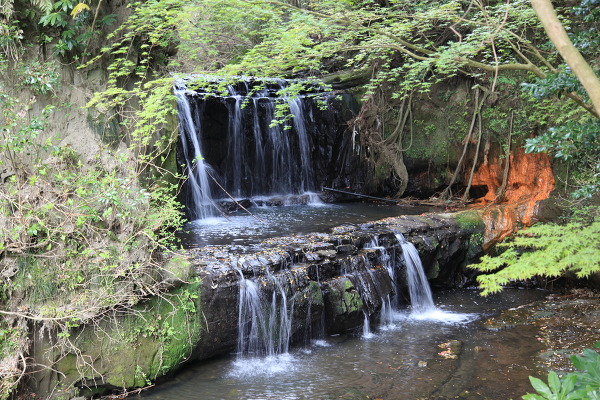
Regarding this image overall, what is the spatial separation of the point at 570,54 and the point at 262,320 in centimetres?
491

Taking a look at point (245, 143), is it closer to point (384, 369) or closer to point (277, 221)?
point (277, 221)

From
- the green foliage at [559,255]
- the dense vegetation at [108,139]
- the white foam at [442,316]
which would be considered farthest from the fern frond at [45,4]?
the green foliage at [559,255]

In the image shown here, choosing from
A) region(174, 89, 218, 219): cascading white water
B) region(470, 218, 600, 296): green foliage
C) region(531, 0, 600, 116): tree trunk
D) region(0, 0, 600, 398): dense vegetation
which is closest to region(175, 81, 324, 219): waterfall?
region(174, 89, 218, 219): cascading white water

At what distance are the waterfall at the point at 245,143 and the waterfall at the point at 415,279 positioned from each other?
4.49 m

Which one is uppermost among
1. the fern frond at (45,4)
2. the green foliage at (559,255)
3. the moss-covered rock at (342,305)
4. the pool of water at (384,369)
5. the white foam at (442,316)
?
the fern frond at (45,4)

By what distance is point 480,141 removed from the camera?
38.8 ft

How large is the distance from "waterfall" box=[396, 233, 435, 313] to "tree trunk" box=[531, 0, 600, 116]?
6.02 meters

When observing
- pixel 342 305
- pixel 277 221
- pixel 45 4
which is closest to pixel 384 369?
pixel 342 305

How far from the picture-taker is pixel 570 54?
8.41ft

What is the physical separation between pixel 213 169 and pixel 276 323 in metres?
6.42

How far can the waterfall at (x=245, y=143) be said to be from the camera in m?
11.2

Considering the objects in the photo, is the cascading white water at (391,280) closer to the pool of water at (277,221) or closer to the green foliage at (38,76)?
the pool of water at (277,221)

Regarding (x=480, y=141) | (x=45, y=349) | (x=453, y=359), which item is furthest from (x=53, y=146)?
(x=480, y=141)

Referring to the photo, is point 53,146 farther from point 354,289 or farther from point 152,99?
point 354,289
